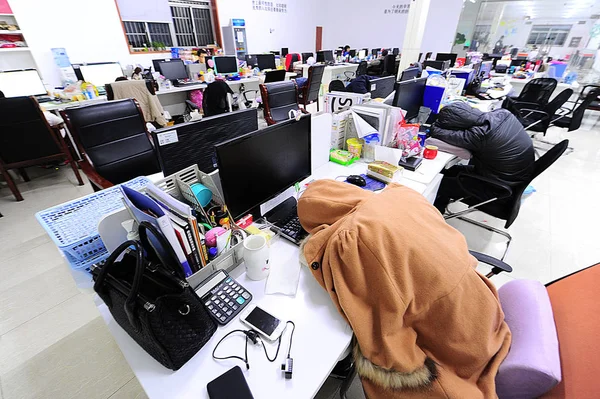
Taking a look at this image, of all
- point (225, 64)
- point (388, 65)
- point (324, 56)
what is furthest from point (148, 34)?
point (388, 65)

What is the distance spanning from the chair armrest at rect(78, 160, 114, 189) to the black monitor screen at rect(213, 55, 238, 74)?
3.63m

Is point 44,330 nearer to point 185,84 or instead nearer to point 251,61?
point 185,84

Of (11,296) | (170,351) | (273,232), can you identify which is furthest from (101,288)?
(11,296)

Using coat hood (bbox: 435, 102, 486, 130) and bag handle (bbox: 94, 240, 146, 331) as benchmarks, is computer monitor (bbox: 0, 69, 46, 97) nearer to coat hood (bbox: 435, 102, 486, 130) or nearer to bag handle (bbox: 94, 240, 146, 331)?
bag handle (bbox: 94, 240, 146, 331)

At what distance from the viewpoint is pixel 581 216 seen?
8.32 feet

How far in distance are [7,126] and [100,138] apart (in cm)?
165

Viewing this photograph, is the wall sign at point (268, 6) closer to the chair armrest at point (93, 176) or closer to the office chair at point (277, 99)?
the office chair at point (277, 99)

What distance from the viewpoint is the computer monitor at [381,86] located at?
2.40 metres

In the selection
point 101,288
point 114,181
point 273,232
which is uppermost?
point 101,288

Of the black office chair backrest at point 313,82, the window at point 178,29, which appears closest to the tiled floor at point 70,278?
the black office chair backrest at point 313,82

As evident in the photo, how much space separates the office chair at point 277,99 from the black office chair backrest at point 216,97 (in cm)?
87

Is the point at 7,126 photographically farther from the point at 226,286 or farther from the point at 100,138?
the point at 226,286

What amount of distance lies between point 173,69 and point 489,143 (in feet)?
15.5

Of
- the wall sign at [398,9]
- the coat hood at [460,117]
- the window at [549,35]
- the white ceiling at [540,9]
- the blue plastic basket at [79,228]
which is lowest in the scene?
the blue plastic basket at [79,228]
